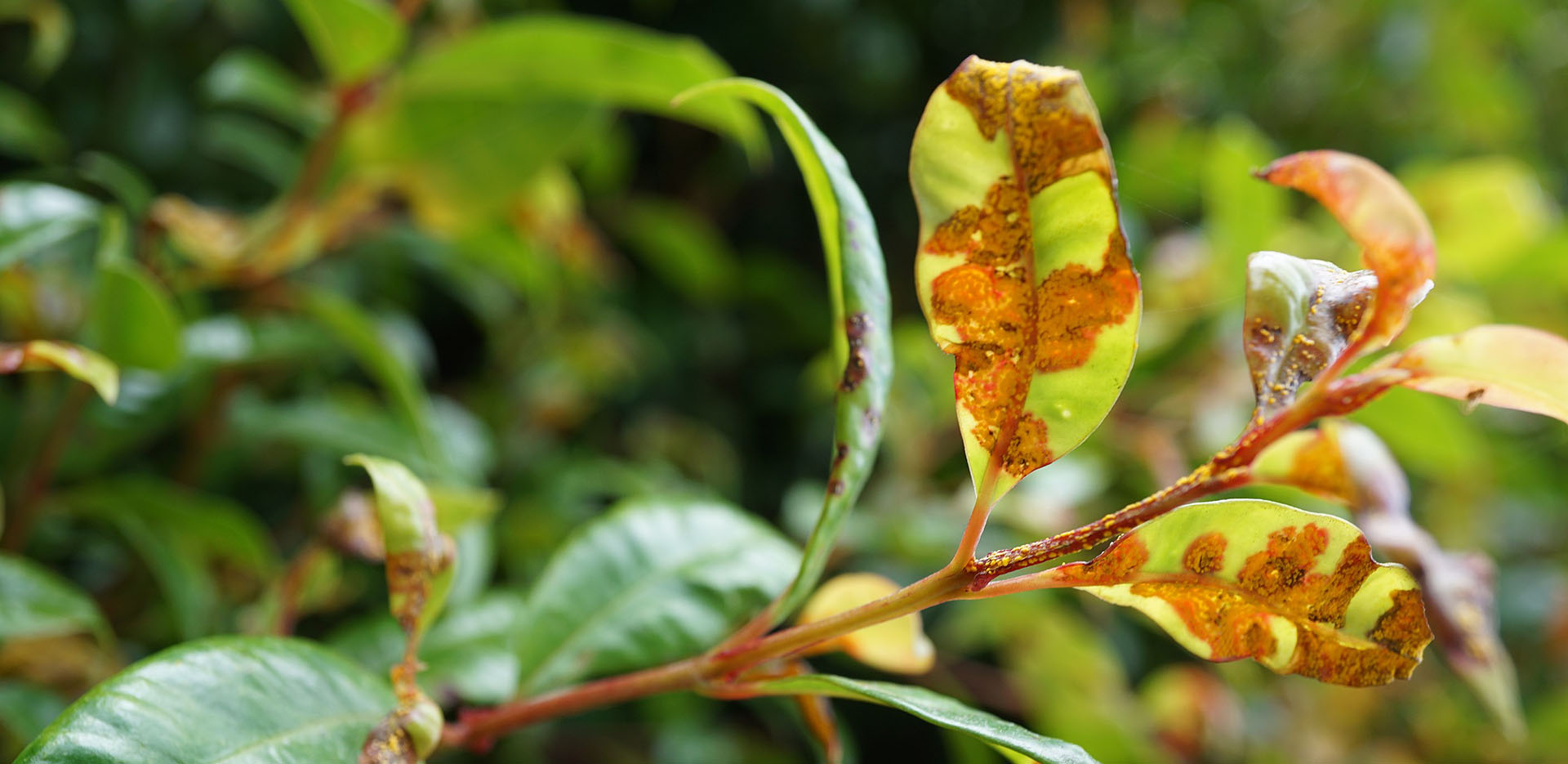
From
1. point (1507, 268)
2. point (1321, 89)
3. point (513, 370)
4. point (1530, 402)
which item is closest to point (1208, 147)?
point (1507, 268)

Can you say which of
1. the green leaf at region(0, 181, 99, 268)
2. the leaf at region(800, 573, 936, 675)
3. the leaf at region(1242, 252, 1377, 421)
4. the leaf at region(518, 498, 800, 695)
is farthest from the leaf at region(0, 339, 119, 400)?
the leaf at region(1242, 252, 1377, 421)

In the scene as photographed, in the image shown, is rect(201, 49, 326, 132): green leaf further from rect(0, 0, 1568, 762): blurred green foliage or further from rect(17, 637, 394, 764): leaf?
rect(17, 637, 394, 764): leaf

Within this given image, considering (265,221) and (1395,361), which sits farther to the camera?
(265,221)

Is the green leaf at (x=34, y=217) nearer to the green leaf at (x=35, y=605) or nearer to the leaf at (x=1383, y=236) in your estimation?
the green leaf at (x=35, y=605)

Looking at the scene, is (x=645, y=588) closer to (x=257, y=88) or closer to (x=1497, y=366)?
(x=1497, y=366)

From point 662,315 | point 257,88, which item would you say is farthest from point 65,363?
point 662,315

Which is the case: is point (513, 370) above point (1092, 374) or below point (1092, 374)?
below

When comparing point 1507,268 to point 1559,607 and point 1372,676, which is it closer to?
point 1559,607

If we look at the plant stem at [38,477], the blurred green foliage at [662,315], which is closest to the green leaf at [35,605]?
the blurred green foliage at [662,315]
